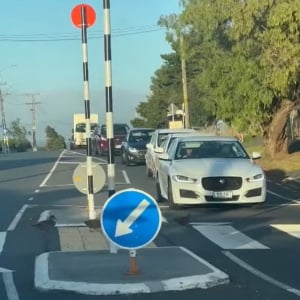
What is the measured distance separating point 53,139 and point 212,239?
394 feet

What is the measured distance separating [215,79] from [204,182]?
52.4 feet

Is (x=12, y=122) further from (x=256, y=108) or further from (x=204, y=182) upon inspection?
(x=204, y=182)

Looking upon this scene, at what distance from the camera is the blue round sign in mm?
9617

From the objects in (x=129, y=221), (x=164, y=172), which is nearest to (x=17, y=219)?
(x=164, y=172)

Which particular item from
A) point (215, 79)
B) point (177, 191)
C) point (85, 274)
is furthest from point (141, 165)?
point (85, 274)

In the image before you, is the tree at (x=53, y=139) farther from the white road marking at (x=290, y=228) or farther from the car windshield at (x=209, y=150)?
the white road marking at (x=290, y=228)

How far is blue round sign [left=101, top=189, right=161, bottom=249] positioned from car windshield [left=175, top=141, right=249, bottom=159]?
30.5ft

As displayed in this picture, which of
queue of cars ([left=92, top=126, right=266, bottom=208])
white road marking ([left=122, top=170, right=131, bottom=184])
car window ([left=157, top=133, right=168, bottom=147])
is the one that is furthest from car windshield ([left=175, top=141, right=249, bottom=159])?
car window ([left=157, top=133, right=168, bottom=147])

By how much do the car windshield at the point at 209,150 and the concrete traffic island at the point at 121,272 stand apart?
748cm

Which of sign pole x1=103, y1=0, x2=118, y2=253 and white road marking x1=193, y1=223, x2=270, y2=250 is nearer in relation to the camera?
sign pole x1=103, y1=0, x2=118, y2=253

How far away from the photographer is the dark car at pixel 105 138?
4419 centimetres

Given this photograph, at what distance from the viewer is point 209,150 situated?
19.2m

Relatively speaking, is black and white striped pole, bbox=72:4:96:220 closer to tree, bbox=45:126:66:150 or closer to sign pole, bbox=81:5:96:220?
sign pole, bbox=81:5:96:220

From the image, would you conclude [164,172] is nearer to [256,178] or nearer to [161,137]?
[256,178]
